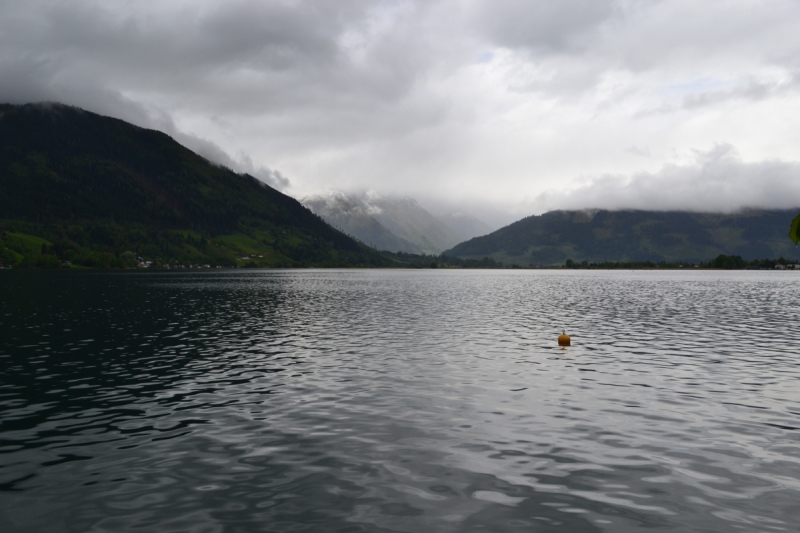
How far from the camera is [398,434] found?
82.4ft

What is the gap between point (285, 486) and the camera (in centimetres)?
1903

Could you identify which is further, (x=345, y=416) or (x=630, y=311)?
(x=630, y=311)

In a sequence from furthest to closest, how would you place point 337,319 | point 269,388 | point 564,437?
point 337,319 → point 269,388 → point 564,437

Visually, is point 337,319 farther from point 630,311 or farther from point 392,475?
point 392,475

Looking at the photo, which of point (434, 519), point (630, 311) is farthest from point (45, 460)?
point (630, 311)

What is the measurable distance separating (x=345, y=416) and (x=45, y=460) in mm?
13613

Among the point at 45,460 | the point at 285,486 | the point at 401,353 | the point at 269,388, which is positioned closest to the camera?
the point at 285,486

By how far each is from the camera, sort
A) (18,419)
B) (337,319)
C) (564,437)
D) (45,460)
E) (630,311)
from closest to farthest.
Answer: (45,460), (564,437), (18,419), (337,319), (630,311)

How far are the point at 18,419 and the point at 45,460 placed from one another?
26.6 ft

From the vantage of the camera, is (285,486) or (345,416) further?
(345,416)

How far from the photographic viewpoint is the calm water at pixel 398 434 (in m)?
17.1

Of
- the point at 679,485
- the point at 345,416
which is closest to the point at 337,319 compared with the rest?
the point at 345,416

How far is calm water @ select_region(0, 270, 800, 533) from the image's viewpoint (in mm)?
17094

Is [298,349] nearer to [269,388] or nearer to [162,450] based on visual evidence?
[269,388]
